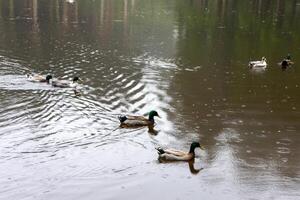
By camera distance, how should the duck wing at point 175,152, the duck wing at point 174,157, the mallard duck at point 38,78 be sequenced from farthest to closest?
the mallard duck at point 38,78, the duck wing at point 175,152, the duck wing at point 174,157

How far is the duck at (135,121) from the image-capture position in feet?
69.5

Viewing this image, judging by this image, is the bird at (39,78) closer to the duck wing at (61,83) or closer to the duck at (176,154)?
the duck wing at (61,83)

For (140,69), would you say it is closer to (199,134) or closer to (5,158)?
(199,134)

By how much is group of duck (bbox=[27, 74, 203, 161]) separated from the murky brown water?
0.31 m

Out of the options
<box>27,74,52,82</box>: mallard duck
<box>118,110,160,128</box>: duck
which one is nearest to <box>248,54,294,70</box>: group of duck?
<box>27,74,52,82</box>: mallard duck

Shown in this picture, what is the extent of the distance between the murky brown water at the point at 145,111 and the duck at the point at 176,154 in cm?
26

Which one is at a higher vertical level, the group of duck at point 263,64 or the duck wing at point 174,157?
the group of duck at point 263,64

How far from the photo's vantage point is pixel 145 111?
23828mm

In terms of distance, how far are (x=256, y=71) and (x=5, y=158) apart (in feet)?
62.4

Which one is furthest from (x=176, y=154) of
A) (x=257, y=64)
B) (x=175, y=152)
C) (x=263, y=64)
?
(x=263, y=64)

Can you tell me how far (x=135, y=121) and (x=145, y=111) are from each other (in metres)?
2.49

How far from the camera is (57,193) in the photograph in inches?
613

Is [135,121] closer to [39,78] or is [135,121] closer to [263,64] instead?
[39,78]

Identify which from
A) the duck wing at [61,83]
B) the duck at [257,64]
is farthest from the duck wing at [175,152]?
the duck at [257,64]
